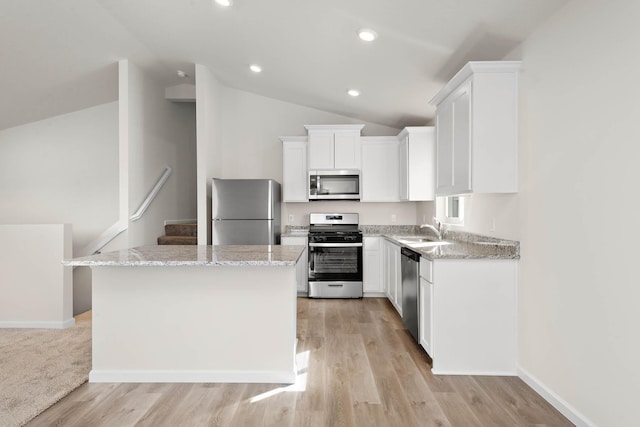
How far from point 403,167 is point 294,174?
1529 millimetres

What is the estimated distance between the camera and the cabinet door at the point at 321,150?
5234 millimetres

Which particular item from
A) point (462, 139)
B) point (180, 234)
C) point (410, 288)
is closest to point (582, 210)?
point (462, 139)

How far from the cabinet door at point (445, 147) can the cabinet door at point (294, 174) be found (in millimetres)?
2284

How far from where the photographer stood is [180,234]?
5922 mm

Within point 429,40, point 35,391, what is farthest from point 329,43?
point 35,391

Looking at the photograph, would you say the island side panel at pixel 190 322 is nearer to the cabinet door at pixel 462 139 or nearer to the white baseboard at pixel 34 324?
the cabinet door at pixel 462 139

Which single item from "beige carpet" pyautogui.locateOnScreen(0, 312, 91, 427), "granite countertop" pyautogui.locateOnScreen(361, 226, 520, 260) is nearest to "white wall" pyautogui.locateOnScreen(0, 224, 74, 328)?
"beige carpet" pyautogui.locateOnScreen(0, 312, 91, 427)

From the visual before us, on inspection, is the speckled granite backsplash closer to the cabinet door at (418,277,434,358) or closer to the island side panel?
the cabinet door at (418,277,434,358)

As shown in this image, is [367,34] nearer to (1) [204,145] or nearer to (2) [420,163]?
(2) [420,163]

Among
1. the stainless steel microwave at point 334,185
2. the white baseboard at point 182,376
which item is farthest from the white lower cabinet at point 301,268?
the white baseboard at point 182,376

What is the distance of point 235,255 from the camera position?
2639 millimetres

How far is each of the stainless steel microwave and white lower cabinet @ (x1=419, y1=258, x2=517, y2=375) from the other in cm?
262

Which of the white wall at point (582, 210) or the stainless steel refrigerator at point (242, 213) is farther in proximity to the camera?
the stainless steel refrigerator at point (242, 213)

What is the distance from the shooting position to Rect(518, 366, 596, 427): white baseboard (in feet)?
6.94
